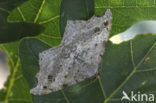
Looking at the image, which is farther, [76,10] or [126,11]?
[126,11]

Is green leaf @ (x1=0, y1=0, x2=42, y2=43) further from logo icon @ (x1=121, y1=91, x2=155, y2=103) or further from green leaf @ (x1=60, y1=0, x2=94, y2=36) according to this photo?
logo icon @ (x1=121, y1=91, x2=155, y2=103)

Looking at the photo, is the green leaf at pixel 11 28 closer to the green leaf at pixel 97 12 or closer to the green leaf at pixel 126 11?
the green leaf at pixel 97 12

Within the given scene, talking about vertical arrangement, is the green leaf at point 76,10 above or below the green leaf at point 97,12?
above

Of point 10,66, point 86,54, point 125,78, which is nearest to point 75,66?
point 86,54

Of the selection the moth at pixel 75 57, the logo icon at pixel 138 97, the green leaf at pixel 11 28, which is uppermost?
the green leaf at pixel 11 28

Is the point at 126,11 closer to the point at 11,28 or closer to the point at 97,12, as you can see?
the point at 97,12

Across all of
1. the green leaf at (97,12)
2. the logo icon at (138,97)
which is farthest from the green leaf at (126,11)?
the logo icon at (138,97)

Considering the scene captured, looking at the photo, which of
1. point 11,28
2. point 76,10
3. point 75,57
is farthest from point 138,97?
point 11,28
